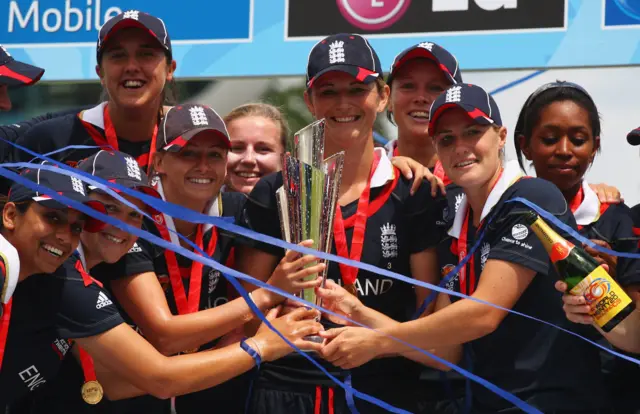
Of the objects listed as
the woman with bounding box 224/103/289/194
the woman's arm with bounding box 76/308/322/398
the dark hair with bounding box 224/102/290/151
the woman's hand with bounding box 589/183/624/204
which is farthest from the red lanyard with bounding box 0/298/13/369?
the woman's hand with bounding box 589/183/624/204

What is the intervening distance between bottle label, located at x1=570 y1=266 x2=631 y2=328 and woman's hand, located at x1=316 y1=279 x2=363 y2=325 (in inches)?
32.7

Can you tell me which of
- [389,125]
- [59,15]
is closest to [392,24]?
[389,125]

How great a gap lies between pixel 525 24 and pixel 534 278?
1.88 meters

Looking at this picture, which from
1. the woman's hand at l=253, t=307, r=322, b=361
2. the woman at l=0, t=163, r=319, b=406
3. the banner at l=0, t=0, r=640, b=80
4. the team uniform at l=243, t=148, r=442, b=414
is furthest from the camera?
the banner at l=0, t=0, r=640, b=80

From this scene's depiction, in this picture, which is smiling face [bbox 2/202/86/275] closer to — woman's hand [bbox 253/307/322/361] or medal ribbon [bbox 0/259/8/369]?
medal ribbon [bbox 0/259/8/369]

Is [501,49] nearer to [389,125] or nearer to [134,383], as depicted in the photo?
[389,125]

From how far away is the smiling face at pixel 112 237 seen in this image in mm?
3773

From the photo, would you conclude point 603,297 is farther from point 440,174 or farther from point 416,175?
point 440,174

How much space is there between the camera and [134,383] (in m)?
3.68

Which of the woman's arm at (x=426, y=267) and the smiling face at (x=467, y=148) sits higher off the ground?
the smiling face at (x=467, y=148)

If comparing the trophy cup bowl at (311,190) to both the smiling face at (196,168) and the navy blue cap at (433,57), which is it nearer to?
the smiling face at (196,168)

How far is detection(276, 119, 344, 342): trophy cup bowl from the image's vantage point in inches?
143

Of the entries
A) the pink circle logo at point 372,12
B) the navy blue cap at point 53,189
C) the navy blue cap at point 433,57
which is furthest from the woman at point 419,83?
the navy blue cap at point 53,189

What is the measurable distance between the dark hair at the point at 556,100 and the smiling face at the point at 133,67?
1.64 metres
